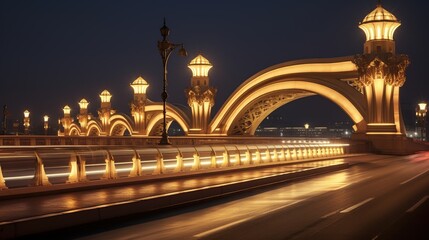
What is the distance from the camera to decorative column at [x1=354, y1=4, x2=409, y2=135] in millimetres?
53156

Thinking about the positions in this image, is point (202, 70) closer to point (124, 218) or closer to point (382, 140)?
point (382, 140)

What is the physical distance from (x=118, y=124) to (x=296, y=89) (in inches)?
2196

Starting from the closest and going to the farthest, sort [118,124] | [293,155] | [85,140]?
[293,155]
[85,140]
[118,124]

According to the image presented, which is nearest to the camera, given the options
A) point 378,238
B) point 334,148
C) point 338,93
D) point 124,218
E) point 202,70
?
point 378,238

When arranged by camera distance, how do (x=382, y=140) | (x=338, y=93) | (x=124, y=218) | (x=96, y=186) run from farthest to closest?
(x=338, y=93) < (x=382, y=140) < (x=96, y=186) < (x=124, y=218)

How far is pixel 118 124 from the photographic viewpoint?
120 meters

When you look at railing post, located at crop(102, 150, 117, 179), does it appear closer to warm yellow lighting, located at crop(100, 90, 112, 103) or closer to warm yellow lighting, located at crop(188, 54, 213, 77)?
warm yellow lighting, located at crop(188, 54, 213, 77)

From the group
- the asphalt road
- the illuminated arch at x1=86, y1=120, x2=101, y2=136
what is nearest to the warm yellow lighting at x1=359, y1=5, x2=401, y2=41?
the asphalt road

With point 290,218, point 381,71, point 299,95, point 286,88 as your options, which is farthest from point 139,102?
point 290,218

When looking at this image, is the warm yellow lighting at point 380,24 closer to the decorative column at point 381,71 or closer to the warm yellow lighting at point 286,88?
the decorative column at point 381,71

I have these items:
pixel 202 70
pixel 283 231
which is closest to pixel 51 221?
pixel 283 231

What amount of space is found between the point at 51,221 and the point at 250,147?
21.3 meters

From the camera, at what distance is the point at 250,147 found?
3184cm

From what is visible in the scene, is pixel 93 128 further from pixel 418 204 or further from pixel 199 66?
pixel 418 204
